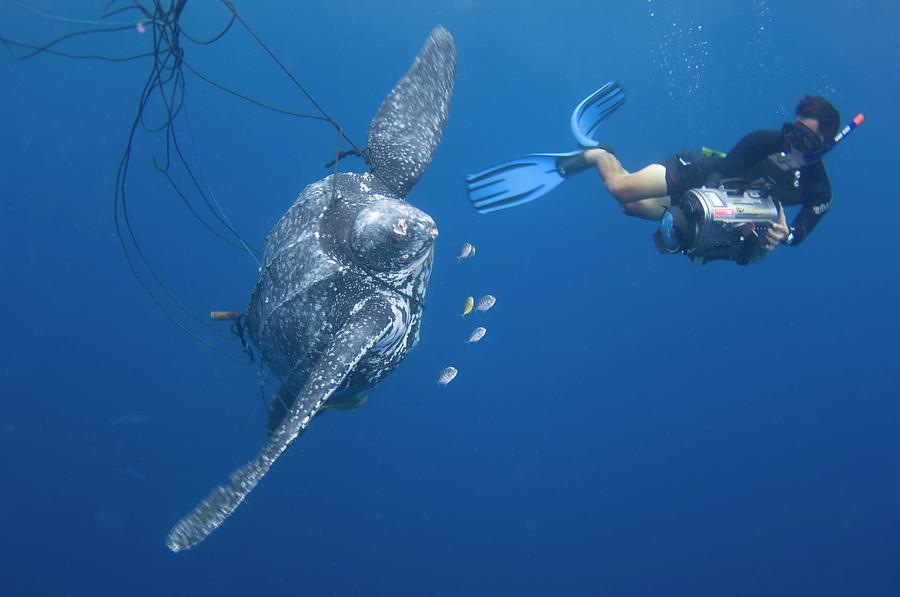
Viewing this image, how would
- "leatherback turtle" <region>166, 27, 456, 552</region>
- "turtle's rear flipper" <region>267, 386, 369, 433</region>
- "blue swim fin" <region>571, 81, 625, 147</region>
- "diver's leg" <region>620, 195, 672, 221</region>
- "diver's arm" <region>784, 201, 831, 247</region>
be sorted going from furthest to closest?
"blue swim fin" <region>571, 81, 625, 147</region> < "diver's leg" <region>620, 195, 672, 221</region> < "turtle's rear flipper" <region>267, 386, 369, 433</region> < "diver's arm" <region>784, 201, 831, 247</region> < "leatherback turtle" <region>166, 27, 456, 552</region>

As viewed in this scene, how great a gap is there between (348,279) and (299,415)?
90 centimetres

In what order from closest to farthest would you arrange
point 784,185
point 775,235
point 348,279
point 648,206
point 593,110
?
point 348,279
point 775,235
point 784,185
point 648,206
point 593,110

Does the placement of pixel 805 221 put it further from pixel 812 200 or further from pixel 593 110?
pixel 593 110

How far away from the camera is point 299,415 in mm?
2906

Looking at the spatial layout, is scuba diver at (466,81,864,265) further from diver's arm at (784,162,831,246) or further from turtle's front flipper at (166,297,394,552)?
turtle's front flipper at (166,297,394,552)

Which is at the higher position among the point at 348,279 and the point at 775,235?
the point at 348,279

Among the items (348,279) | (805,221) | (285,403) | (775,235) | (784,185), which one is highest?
(348,279)

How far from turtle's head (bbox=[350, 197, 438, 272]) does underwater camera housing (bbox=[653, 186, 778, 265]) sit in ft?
6.50

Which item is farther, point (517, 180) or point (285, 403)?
point (517, 180)

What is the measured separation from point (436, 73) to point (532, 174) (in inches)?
67.7

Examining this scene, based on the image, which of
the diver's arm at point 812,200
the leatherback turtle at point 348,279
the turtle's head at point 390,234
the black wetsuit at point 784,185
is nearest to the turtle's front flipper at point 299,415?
the leatherback turtle at point 348,279

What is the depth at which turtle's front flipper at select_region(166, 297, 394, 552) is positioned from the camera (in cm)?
261

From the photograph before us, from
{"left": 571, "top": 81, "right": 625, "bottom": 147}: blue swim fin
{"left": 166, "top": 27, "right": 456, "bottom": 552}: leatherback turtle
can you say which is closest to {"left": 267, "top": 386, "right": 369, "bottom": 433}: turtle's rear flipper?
{"left": 166, "top": 27, "right": 456, "bottom": 552}: leatherback turtle

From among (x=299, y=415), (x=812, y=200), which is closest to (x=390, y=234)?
(x=299, y=415)
